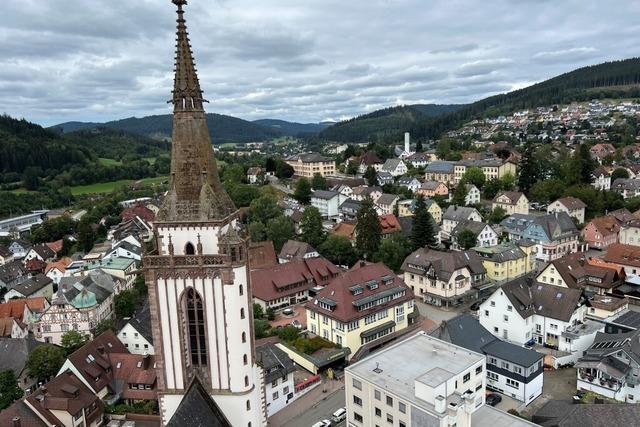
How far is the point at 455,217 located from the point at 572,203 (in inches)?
909

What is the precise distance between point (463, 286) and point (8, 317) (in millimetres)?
56732

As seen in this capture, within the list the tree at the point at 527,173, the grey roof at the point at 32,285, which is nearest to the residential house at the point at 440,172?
the tree at the point at 527,173

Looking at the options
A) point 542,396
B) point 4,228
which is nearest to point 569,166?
point 542,396

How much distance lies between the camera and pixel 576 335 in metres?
44.8

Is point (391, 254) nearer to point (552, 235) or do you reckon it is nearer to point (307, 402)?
point (552, 235)

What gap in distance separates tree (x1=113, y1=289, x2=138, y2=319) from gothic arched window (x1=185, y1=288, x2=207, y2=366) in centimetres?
4484

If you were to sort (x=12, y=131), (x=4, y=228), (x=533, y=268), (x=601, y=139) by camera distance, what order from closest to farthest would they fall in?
1. (x=533, y=268)
2. (x=4, y=228)
3. (x=601, y=139)
4. (x=12, y=131)

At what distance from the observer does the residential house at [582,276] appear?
59.2 m

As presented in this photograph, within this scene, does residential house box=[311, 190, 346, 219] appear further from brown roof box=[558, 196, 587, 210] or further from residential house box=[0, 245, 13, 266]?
residential house box=[0, 245, 13, 266]

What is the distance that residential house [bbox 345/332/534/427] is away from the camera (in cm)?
2880

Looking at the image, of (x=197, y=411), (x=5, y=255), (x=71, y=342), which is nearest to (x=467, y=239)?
(x=71, y=342)

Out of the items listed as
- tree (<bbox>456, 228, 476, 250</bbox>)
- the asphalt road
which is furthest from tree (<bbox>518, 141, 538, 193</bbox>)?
the asphalt road

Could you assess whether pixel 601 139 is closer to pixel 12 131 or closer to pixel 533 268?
pixel 533 268

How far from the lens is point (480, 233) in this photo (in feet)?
259
